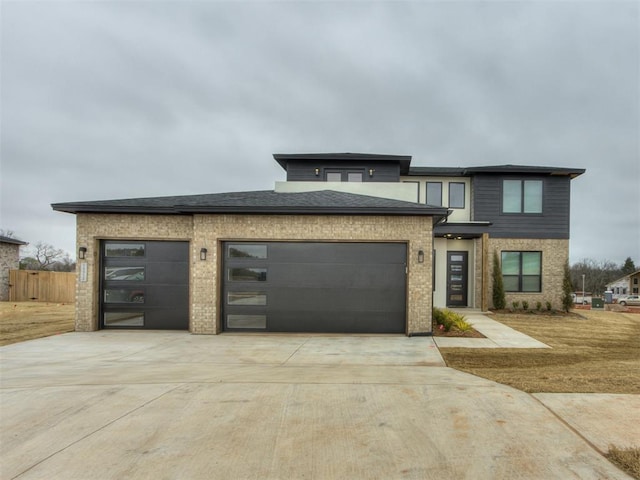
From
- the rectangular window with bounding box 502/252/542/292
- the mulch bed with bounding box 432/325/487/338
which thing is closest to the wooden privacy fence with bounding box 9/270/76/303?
the mulch bed with bounding box 432/325/487/338

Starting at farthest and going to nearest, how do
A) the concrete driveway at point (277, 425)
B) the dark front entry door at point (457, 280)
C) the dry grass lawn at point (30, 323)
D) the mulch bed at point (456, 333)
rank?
the dark front entry door at point (457, 280)
the dry grass lawn at point (30, 323)
the mulch bed at point (456, 333)
the concrete driveway at point (277, 425)

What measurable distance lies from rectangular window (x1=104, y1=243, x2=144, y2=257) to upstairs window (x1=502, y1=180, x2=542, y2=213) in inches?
581

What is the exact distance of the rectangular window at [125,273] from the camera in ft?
34.8

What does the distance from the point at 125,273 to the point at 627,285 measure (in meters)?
74.8

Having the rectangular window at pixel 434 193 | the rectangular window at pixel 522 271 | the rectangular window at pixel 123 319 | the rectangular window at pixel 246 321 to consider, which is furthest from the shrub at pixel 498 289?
the rectangular window at pixel 123 319

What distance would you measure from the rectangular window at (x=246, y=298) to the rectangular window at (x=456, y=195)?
10379 mm

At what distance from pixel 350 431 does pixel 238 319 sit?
699 cm

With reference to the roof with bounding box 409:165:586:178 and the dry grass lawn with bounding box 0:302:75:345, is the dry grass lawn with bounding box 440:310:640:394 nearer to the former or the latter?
the roof with bounding box 409:165:586:178

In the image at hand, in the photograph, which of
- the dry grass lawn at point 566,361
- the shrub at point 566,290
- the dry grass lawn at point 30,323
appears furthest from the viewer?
the shrub at point 566,290

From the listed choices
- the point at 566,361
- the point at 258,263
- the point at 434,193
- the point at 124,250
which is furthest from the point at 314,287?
the point at 434,193

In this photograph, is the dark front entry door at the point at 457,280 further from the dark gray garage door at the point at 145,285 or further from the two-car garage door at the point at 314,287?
the dark gray garage door at the point at 145,285

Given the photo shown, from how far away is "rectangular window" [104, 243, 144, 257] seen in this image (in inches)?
A: 418

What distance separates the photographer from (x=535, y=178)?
15633 mm

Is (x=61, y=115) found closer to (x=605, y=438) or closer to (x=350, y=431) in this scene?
(x=350, y=431)
